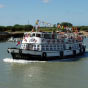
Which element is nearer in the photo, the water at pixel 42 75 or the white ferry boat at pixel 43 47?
the water at pixel 42 75

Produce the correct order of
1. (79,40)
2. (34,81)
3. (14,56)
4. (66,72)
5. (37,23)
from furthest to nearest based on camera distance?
(79,40) < (37,23) < (14,56) < (66,72) < (34,81)

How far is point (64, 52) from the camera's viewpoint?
4009 cm

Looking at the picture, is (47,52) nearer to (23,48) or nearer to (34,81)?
(23,48)

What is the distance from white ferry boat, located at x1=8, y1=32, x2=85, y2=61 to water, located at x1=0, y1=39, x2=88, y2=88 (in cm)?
102

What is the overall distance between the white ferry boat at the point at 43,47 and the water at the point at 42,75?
1.02 meters

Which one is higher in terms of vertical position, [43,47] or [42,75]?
[43,47]

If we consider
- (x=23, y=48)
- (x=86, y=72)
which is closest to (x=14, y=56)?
(x=23, y=48)

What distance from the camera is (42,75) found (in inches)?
1095

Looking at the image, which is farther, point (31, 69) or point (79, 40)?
point (79, 40)

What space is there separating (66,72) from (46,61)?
7592mm

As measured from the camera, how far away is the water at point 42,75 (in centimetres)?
2383

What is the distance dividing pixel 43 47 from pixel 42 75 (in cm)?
1010

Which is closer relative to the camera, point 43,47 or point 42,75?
point 42,75

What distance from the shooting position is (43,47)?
37.5 meters
